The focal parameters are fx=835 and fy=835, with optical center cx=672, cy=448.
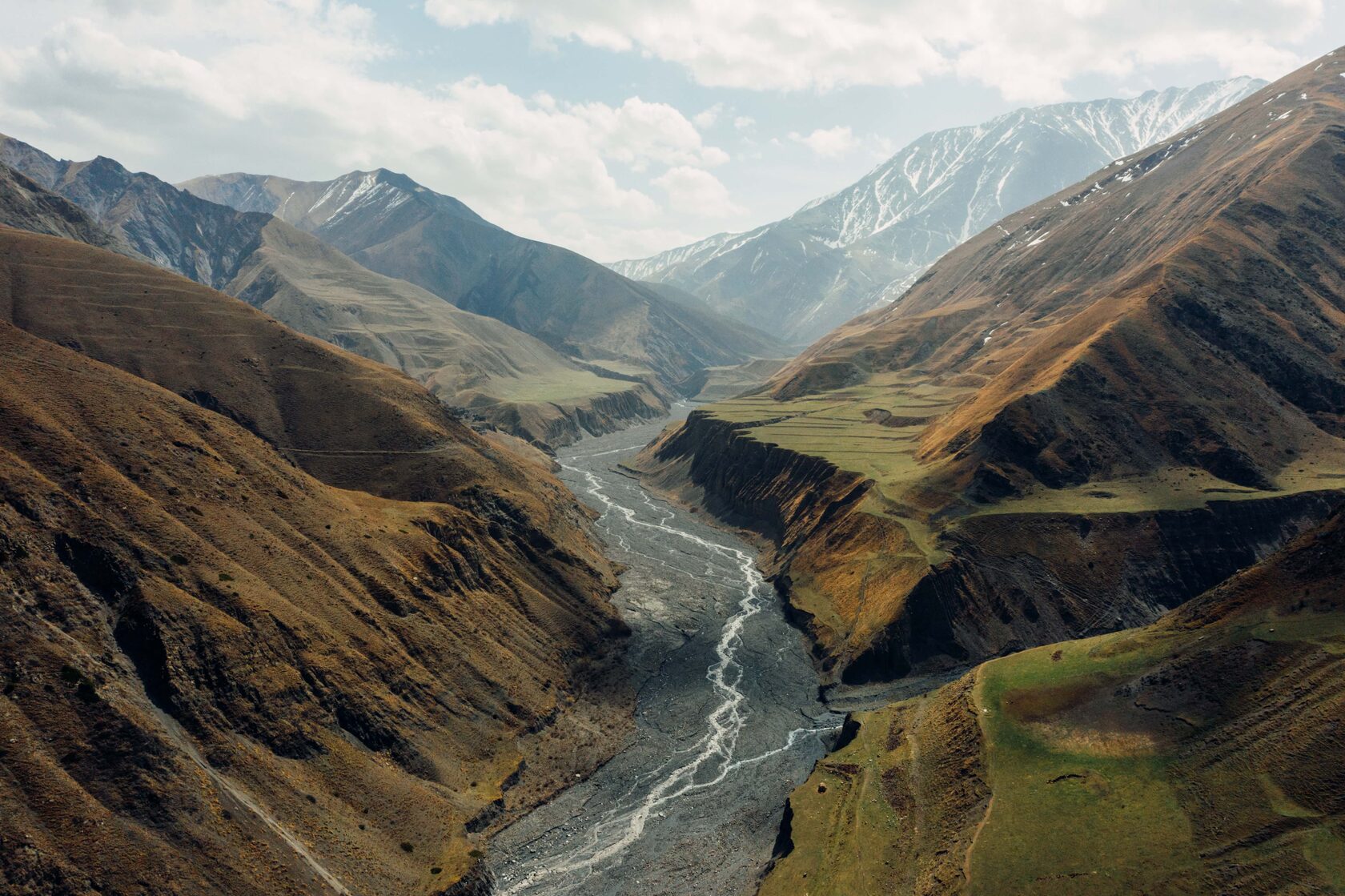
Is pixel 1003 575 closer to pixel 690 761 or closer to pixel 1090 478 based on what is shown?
pixel 1090 478

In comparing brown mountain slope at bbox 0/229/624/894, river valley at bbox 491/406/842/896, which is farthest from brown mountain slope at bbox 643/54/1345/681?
brown mountain slope at bbox 0/229/624/894

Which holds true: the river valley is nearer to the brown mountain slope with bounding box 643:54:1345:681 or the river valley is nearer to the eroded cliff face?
the eroded cliff face

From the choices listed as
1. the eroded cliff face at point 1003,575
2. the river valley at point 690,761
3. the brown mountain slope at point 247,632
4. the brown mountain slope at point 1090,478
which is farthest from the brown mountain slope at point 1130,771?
the brown mountain slope at point 247,632

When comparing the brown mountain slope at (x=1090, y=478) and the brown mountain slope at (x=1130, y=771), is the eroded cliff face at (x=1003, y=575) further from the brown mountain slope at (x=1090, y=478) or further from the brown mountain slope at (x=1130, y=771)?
the brown mountain slope at (x=1130, y=771)

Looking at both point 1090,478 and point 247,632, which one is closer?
point 247,632

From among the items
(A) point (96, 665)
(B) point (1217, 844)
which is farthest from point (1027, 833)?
(A) point (96, 665)

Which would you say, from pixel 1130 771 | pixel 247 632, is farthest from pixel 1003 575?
pixel 247 632
